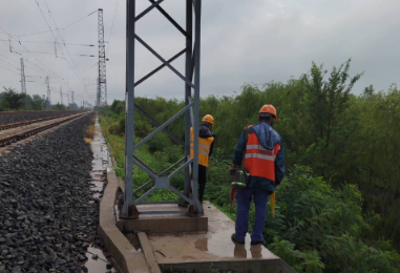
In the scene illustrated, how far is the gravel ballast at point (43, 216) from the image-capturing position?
14.0ft

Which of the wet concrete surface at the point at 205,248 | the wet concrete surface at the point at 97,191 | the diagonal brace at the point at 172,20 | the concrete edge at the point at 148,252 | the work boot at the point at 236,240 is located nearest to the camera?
the concrete edge at the point at 148,252

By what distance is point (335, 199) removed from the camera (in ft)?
22.5

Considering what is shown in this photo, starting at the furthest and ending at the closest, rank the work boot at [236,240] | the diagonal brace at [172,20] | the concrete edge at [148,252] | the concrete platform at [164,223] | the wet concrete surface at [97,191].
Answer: the diagonal brace at [172,20] → the concrete platform at [164,223] → the work boot at [236,240] → the wet concrete surface at [97,191] → the concrete edge at [148,252]

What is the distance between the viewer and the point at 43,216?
5867mm

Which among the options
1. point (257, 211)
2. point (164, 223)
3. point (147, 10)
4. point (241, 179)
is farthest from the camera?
point (164, 223)

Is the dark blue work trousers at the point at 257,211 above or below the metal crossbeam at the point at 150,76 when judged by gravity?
below

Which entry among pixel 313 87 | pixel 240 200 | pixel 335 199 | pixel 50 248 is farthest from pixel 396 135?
pixel 50 248

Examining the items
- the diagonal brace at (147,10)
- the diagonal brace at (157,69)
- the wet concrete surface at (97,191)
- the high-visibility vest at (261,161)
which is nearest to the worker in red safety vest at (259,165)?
the high-visibility vest at (261,161)

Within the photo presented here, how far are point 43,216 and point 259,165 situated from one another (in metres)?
3.93

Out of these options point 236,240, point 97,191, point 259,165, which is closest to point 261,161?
point 259,165

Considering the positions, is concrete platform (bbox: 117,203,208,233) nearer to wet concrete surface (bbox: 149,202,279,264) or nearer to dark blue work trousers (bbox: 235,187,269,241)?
wet concrete surface (bbox: 149,202,279,264)

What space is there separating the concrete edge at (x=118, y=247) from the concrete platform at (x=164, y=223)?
0.71ft

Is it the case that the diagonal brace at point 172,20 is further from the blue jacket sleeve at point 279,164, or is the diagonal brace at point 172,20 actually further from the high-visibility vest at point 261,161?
the blue jacket sleeve at point 279,164

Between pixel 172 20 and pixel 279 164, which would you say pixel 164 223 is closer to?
pixel 279 164
